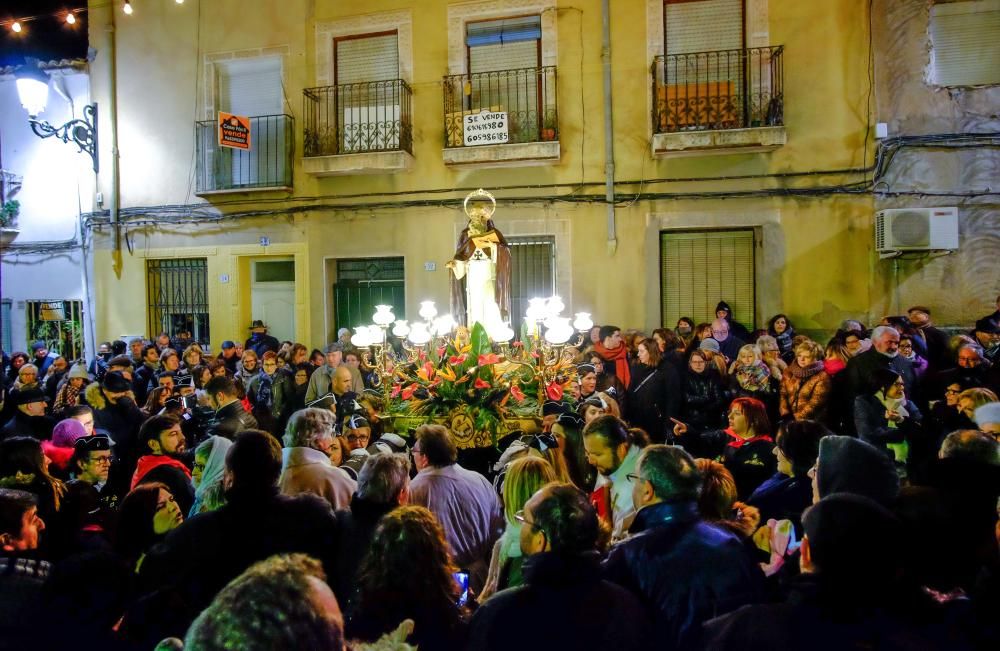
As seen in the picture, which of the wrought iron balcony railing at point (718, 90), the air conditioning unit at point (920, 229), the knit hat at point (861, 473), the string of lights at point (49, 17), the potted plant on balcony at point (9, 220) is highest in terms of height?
the string of lights at point (49, 17)

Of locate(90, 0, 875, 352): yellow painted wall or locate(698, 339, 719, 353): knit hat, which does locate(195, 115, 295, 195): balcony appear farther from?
locate(698, 339, 719, 353): knit hat

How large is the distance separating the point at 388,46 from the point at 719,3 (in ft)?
18.0

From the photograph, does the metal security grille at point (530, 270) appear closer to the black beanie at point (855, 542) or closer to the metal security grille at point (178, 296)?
the metal security grille at point (178, 296)

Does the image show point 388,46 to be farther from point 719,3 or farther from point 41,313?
point 41,313

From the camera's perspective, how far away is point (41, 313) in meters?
12.6

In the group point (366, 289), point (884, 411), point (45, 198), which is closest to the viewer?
point (884, 411)

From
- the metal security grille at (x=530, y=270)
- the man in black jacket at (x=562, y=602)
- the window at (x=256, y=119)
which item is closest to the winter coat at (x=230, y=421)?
the man in black jacket at (x=562, y=602)

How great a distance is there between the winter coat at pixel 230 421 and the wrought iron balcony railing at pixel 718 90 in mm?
7568

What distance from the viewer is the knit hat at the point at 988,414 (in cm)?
374

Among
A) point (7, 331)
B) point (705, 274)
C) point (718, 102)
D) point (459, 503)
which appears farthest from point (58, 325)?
point (718, 102)

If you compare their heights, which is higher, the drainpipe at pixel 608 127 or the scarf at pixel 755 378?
the drainpipe at pixel 608 127

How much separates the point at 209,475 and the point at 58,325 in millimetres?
11682

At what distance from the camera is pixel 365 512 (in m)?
2.71

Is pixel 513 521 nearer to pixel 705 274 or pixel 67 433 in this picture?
pixel 67 433
